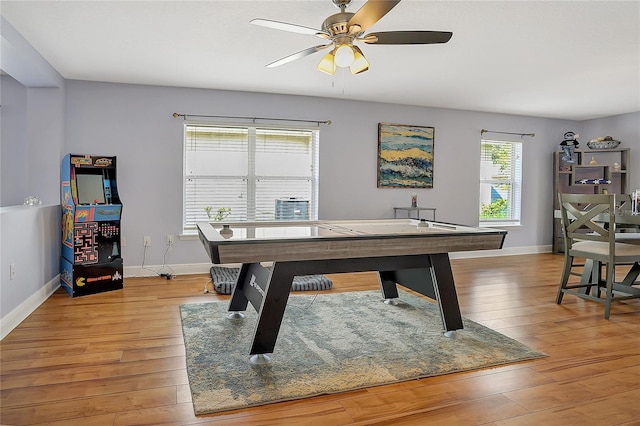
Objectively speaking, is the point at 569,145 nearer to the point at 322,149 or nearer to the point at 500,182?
the point at 500,182

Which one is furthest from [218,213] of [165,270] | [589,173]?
[589,173]

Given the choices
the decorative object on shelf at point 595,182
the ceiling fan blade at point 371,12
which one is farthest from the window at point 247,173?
the decorative object on shelf at point 595,182

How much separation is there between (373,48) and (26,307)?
3646 mm

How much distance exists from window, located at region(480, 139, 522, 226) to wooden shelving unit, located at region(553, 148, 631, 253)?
66cm

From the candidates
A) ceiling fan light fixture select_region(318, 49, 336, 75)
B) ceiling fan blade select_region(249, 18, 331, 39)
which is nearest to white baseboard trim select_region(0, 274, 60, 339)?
ceiling fan blade select_region(249, 18, 331, 39)

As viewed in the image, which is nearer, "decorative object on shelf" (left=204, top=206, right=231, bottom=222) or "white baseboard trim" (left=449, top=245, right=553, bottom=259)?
"decorative object on shelf" (left=204, top=206, right=231, bottom=222)

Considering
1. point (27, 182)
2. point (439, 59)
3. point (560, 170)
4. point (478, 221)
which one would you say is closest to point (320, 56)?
point (439, 59)

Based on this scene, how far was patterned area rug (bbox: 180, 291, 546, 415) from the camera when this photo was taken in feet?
7.57

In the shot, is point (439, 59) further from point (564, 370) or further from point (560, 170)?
point (560, 170)

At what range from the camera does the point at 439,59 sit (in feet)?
13.8

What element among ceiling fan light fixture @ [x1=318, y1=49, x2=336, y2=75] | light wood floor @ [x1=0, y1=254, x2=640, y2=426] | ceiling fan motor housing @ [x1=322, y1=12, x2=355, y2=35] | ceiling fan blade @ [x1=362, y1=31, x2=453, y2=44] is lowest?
light wood floor @ [x1=0, y1=254, x2=640, y2=426]

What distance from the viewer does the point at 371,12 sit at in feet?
7.75

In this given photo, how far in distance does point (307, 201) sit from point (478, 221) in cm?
289

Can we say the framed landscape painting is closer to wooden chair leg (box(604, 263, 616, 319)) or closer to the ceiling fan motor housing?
wooden chair leg (box(604, 263, 616, 319))
